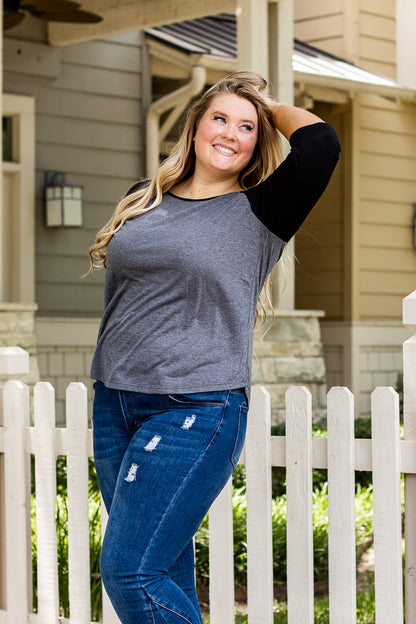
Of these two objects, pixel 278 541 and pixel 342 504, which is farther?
pixel 278 541

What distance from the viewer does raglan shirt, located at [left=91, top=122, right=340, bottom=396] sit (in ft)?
7.27

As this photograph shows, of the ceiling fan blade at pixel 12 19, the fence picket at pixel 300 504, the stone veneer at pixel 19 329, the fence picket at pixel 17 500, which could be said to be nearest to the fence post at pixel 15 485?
the fence picket at pixel 17 500

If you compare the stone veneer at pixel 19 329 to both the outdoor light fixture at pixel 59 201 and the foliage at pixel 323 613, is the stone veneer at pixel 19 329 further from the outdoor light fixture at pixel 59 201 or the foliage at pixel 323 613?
the foliage at pixel 323 613

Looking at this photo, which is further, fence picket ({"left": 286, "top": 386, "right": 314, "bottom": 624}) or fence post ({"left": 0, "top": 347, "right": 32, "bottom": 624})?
fence post ({"left": 0, "top": 347, "right": 32, "bottom": 624})

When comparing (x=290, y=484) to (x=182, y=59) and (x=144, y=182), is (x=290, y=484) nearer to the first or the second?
(x=144, y=182)

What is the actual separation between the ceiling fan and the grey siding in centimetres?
75

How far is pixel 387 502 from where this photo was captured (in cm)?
252

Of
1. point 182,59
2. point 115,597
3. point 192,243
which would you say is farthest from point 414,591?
point 182,59

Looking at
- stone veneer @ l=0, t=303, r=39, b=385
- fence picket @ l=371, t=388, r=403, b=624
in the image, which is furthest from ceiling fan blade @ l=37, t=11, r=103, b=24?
fence picket @ l=371, t=388, r=403, b=624

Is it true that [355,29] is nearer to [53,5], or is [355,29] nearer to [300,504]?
[53,5]

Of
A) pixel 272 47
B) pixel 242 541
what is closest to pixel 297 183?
pixel 242 541

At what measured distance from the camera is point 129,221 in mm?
2371

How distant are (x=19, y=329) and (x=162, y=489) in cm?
455

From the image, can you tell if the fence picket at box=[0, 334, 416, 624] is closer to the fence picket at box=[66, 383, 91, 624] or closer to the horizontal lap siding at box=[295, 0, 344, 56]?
the fence picket at box=[66, 383, 91, 624]
